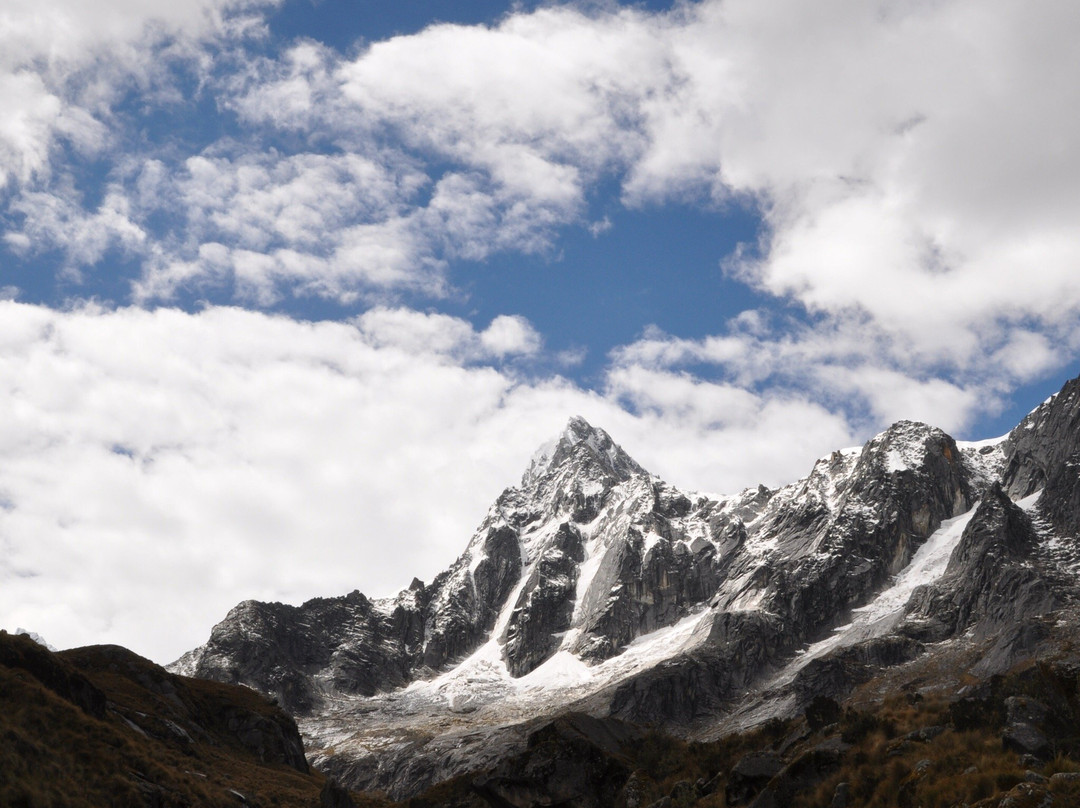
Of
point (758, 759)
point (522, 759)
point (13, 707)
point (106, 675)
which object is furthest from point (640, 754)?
point (106, 675)

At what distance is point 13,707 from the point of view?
35438 mm

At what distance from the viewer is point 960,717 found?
32.0 metres

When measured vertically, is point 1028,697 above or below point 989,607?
below

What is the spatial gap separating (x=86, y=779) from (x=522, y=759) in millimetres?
18172

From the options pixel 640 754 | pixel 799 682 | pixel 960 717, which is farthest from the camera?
pixel 799 682

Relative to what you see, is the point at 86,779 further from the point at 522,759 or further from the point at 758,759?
the point at 758,759

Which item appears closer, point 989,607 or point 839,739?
point 839,739

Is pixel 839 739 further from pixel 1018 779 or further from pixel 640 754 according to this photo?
pixel 640 754

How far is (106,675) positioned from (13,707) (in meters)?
26.5

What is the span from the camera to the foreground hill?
32.8 metres

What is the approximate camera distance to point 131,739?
138ft

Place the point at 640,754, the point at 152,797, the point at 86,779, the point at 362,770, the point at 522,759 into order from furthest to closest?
the point at 362,770 < the point at 640,754 < the point at 522,759 < the point at 152,797 < the point at 86,779

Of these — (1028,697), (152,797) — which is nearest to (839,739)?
(1028,697)

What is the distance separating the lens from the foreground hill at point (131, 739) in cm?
3281
